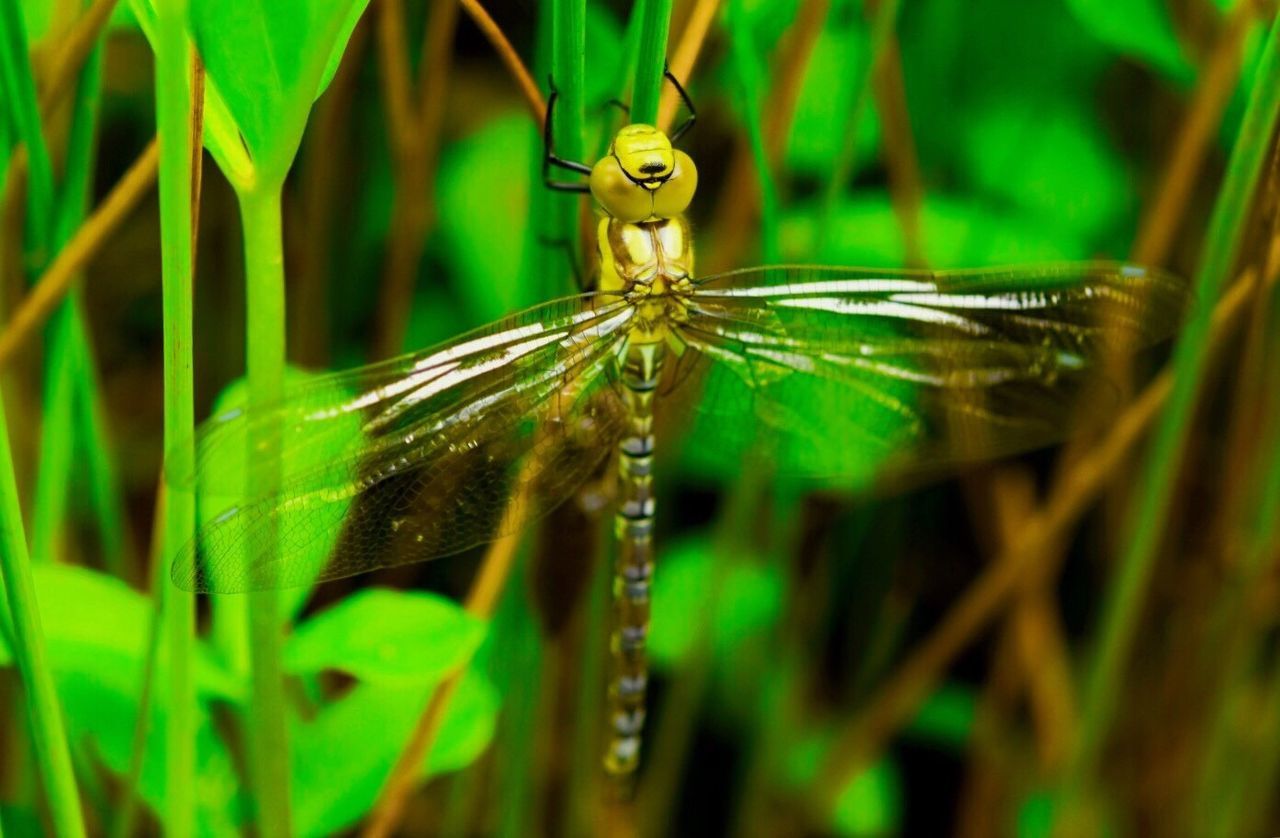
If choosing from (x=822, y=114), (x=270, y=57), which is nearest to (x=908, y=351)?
(x=822, y=114)

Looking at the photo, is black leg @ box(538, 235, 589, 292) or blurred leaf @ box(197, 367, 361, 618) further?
black leg @ box(538, 235, 589, 292)

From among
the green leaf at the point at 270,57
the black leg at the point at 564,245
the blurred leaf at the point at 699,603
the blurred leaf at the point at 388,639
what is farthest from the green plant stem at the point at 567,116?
the blurred leaf at the point at 699,603

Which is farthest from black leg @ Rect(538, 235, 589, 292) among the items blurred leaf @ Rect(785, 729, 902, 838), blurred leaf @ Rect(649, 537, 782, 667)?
blurred leaf @ Rect(785, 729, 902, 838)

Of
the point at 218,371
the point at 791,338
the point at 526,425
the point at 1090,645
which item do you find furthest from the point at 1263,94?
the point at 218,371

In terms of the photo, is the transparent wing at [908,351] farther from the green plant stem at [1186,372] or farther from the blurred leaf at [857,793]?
the blurred leaf at [857,793]

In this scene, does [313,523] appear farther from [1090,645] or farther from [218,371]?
[1090,645]

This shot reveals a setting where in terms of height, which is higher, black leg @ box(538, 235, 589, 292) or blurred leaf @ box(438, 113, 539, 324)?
blurred leaf @ box(438, 113, 539, 324)

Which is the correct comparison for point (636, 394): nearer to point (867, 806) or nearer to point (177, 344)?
point (177, 344)

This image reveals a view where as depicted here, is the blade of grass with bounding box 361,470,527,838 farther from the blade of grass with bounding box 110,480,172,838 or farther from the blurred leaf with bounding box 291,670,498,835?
the blade of grass with bounding box 110,480,172,838
